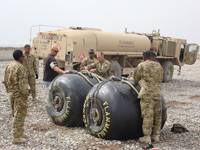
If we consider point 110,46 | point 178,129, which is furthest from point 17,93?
point 110,46

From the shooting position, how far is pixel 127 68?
13.5 metres

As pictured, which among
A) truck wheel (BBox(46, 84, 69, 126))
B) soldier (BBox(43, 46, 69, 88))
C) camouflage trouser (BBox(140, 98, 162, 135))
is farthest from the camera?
soldier (BBox(43, 46, 69, 88))

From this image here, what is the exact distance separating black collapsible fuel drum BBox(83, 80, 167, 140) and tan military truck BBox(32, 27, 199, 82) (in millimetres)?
6098

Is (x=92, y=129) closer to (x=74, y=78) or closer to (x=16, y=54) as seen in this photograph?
(x=74, y=78)

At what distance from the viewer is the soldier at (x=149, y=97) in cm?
474

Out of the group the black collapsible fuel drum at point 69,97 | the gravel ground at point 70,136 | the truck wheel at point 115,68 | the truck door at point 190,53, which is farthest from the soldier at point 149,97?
the truck door at point 190,53

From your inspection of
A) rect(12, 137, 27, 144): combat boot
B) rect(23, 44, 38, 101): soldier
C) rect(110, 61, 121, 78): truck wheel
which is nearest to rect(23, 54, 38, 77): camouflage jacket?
rect(23, 44, 38, 101): soldier

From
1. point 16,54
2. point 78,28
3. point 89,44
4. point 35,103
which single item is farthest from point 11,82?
point 78,28

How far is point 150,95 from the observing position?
477cm

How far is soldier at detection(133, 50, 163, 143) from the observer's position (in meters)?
4.74

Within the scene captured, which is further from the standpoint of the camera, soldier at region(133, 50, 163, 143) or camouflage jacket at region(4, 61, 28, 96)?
soldier at region(133, 50, 163, 143)

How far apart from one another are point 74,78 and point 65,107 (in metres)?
0.61

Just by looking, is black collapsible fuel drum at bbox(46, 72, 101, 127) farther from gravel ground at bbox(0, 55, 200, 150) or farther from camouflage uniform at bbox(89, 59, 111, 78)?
camouflage uniform at bbox(89, 59, 111, 78)

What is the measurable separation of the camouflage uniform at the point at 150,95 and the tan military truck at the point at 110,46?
6.34 m
